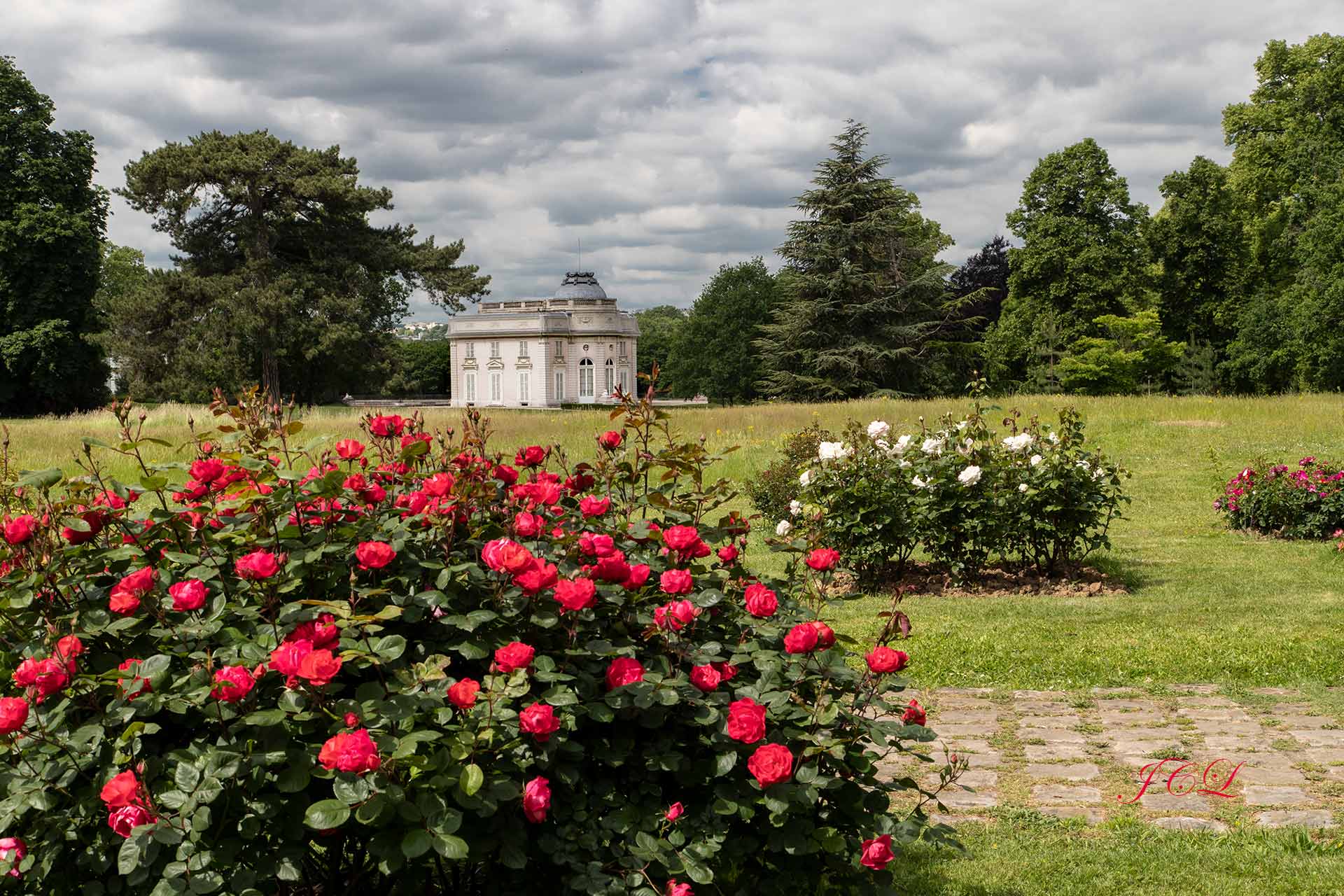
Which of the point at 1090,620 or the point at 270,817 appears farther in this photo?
the point at 1090,620

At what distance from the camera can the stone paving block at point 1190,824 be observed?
159 inches

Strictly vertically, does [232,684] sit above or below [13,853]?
above

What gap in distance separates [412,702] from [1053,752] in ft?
12.1

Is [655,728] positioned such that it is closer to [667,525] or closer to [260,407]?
A: [667,525]

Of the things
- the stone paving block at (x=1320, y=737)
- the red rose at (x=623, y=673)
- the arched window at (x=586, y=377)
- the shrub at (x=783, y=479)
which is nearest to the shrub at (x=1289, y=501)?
the shrub at (x=783, y=479)

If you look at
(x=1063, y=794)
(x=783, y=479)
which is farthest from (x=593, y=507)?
(x=783, y=479)

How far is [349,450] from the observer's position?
301 cm

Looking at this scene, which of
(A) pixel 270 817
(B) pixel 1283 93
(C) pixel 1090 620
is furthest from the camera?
(B) pixel 1283 93

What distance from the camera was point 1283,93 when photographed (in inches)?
1507

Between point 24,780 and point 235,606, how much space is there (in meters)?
0.51

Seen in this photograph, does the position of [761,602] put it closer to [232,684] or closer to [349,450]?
[232,684]

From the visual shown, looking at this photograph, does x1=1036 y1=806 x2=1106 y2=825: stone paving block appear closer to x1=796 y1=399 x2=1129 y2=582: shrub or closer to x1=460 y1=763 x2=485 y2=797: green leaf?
x1=460 y1=763 x2=485 y2=797: green leaf

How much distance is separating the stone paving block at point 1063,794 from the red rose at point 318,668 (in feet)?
11.0

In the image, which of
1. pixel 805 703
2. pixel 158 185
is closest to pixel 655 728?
pixel 805 703
